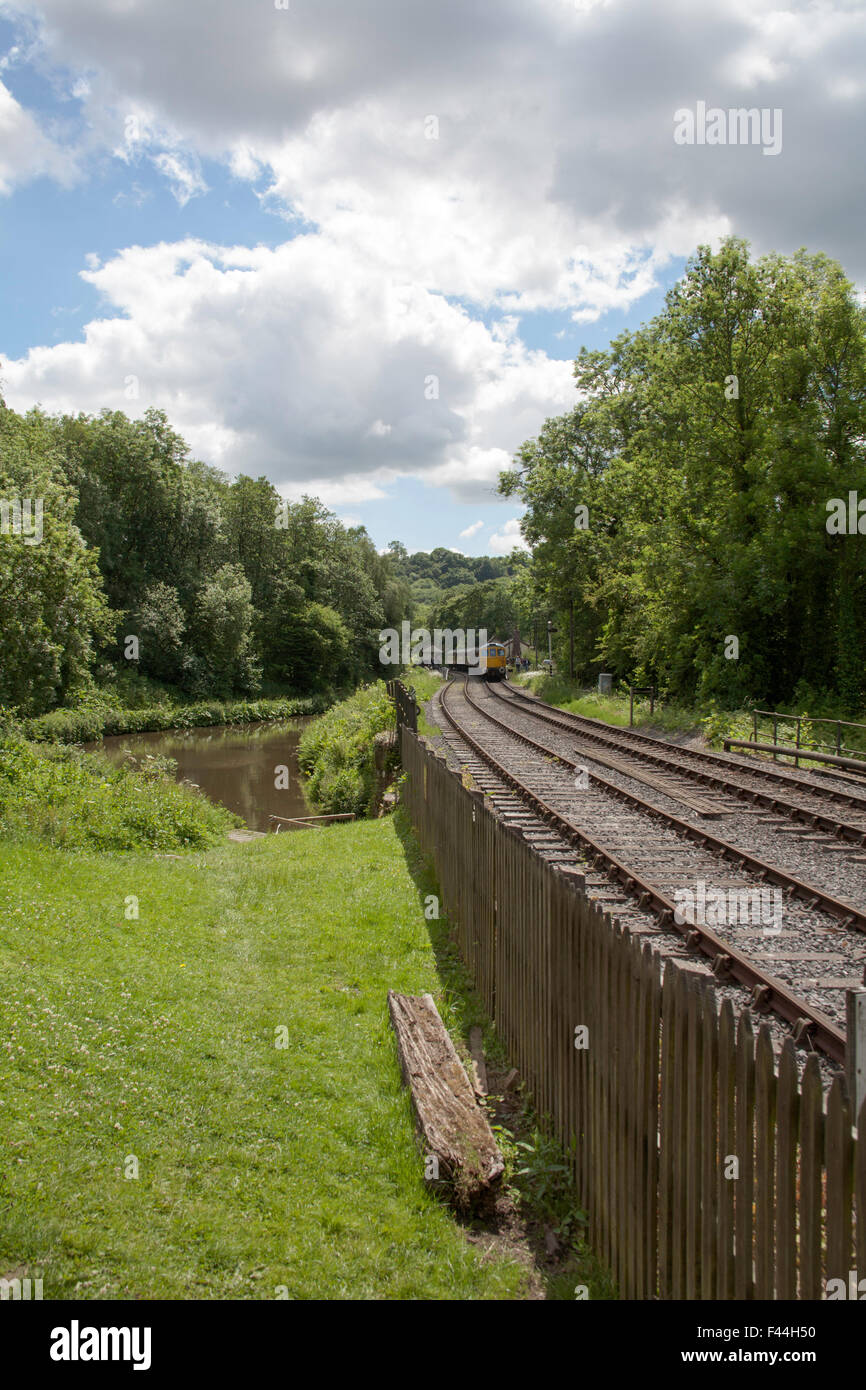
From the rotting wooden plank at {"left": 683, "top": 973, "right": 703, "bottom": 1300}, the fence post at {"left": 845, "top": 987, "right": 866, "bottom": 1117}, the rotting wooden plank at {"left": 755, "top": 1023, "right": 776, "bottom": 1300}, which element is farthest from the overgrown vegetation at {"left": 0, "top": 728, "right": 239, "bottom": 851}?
the fence post at {"left": 845, "top": 987, "right": 866, "bottom": 1117}

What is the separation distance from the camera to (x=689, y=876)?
9508 millimetres

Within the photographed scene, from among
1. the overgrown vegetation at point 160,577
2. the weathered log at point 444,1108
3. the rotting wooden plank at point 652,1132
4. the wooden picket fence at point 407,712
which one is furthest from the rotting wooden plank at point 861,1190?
the overgrown vegetation at point 160,577

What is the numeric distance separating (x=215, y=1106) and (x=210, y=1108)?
0.04m

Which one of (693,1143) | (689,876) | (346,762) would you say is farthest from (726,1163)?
(346,762)

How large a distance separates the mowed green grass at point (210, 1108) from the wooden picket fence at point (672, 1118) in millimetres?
801

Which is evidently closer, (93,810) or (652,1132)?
(652,1132)

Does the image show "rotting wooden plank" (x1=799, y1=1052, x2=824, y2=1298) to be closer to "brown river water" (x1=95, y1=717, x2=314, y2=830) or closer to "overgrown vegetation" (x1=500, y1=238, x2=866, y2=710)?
"brown river water" (x1=95, y1=717, x2=314, y2=830)

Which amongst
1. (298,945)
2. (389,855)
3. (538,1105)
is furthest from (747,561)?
(538,1105)

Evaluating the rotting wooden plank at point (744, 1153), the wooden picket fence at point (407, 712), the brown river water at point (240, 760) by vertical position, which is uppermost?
the wooden picket fence at point (407, 712)

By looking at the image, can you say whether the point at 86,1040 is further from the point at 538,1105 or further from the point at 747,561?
the point at 747,561

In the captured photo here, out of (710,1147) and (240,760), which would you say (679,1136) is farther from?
(240,760)

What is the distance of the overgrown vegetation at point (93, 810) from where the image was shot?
38.0ft

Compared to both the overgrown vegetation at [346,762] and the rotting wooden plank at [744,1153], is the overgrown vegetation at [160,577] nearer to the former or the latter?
the overgrown vegetation at [346,762]
